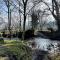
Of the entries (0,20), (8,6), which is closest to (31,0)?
(8,6)

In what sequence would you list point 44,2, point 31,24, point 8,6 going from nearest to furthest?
point 8,6, point 44,2, point 31,24

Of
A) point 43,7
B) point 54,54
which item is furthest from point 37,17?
point 54,54

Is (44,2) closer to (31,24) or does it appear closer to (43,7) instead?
(43,7)

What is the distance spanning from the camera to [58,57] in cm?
909

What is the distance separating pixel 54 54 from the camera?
9516 mm

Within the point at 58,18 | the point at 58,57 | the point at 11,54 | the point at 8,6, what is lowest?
the point at 58,57

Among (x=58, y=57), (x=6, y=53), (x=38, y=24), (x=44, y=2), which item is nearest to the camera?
(x=6, y=53)

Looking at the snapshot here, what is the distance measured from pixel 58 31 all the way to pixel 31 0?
200 inches

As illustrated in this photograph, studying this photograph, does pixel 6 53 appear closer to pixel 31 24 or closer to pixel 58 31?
pixel 58 31

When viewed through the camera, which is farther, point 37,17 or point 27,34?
point 37,17

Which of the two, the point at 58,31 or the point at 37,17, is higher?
the point at 37,17

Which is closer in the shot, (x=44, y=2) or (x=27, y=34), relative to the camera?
(x=27, y=34)

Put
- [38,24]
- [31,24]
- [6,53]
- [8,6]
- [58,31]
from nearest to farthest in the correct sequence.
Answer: [6,53] < [8,6] < [58,31] < [31,24] < [38,24]

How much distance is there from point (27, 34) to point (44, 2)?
198 inches
